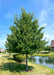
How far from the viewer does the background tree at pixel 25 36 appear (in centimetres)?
1179

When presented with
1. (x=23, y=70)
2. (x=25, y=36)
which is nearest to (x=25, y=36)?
(x=25, y=36)

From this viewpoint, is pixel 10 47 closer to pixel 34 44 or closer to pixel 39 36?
pixel 34 44

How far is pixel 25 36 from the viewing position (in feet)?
39.3

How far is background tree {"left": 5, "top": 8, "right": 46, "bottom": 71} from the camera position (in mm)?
11789

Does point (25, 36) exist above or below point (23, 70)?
above

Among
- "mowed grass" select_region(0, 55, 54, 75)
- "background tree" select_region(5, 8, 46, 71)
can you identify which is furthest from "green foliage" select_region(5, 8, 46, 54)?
"mowed grass" select_region(0, 55, 54, 75)

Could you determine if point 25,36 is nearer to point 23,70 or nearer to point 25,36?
point 25,36

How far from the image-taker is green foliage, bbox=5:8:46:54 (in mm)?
11789

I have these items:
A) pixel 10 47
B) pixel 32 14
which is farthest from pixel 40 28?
pixel 10 47

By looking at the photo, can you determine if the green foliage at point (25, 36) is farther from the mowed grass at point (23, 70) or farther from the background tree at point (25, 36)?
the mowed grass at point (23, 70)

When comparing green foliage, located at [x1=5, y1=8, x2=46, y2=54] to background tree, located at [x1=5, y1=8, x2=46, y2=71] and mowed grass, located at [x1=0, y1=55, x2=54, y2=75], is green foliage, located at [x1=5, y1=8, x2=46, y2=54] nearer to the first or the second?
background tree, located at [x1=5, y1=8, x2=46, y2=71]

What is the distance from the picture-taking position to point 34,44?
12.2m

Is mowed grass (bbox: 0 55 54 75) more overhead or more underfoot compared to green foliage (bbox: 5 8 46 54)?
more underfoot

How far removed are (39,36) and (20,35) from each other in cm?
270
